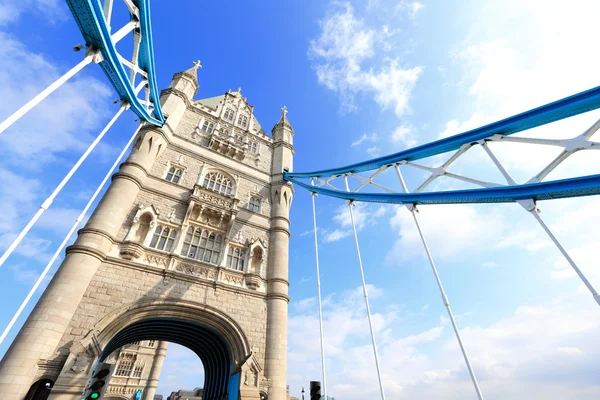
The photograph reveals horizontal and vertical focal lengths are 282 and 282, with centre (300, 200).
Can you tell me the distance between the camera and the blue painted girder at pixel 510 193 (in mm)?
6062

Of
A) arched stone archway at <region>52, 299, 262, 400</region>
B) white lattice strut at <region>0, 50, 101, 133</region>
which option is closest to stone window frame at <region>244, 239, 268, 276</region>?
arched stone archway at <region>52, 299, 262, 400</region>

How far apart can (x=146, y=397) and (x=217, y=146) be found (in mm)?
25157

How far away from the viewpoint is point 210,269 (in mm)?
12898

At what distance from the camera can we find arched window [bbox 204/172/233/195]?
16.5 m

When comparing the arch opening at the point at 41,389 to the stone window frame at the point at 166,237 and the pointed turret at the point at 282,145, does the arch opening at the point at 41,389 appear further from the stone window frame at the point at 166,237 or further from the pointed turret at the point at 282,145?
the pointed turret at the point at 282,145

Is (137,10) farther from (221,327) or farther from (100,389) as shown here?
(221,327)

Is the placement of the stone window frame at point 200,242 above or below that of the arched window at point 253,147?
below

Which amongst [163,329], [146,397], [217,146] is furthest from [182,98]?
[146,397]

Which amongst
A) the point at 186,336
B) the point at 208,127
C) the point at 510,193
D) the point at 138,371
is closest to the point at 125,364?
the point at 138,371

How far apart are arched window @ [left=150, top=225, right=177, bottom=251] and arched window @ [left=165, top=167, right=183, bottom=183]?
303cm

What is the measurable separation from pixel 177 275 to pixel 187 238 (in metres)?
2.18

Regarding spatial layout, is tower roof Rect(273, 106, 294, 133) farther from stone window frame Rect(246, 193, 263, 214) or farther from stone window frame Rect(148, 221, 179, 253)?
stone window frame Rect(148, 221, 179, 253)

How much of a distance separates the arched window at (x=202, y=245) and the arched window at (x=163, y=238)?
0.59m

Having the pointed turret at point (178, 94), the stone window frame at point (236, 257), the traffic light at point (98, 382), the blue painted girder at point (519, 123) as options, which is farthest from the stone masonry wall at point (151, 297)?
the blue painted girder at point (519, 123)
